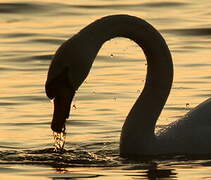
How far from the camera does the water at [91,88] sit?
1293 centimetres

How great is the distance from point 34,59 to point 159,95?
19.7 feet

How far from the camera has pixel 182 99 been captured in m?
16.7

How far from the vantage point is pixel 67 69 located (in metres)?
12.6

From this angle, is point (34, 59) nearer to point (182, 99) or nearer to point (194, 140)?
point (182, 99)

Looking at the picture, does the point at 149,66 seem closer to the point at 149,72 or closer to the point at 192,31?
the point at 149,72

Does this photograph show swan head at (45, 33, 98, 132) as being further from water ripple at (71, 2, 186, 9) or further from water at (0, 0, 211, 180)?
water ripple at (71, 2, 186, 9)

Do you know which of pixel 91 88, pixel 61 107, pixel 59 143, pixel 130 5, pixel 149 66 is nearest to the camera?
pixel 61 107

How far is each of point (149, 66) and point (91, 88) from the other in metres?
3.72

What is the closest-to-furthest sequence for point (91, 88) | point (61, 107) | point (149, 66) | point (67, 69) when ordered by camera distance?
point (67, 69)
point (61, 107)
point (149, 66)
point (91, 88)

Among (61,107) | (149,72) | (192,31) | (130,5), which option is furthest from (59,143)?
(130,5)

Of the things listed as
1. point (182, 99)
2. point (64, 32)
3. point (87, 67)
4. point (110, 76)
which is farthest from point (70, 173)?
point (64, 32)

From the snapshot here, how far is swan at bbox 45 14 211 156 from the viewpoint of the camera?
41.5 feet

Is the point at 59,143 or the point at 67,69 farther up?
the point at 67,69

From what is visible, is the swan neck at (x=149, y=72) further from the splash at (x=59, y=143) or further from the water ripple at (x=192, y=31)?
the water ripple at (x=192, y=31)
